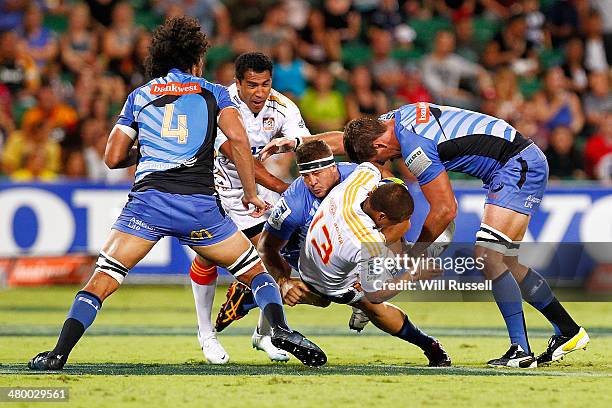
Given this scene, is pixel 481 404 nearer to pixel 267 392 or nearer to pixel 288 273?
pixel 267 392

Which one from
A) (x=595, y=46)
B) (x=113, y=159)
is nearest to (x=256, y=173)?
(x=113, y=159)

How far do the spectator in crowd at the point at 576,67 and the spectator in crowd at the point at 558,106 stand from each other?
0.29 metres

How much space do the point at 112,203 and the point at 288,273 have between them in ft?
23.8

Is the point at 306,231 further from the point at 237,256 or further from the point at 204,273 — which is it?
the point at 204,273

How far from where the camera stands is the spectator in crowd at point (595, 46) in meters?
18.7

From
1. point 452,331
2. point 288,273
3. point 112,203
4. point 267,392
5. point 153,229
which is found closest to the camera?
point 267,392

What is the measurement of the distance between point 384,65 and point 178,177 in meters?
10.5

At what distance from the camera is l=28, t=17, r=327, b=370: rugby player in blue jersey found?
8141 mm

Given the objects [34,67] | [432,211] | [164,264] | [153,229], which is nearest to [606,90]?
[164,264]

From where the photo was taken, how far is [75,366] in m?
8.45

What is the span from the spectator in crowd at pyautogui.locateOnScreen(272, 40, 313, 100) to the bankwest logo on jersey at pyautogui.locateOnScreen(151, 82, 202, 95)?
9020 millimetres

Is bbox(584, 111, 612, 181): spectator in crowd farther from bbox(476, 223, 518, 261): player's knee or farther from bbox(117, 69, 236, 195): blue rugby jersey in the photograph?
bbox(117, 69, 236, 195): blue rugby jersey

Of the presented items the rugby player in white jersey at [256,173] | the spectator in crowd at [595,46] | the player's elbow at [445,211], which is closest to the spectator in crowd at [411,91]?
the spectator in crowd at [595,46]

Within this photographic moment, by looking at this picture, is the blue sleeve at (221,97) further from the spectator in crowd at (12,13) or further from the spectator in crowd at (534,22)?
the spectator in crowd at (534,22)
